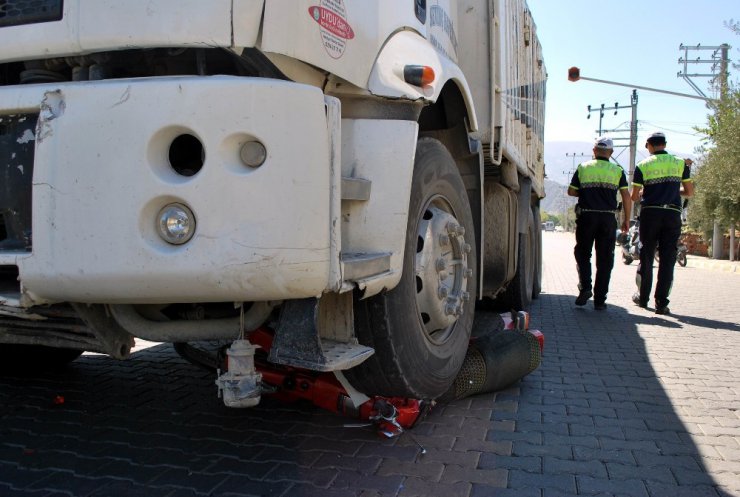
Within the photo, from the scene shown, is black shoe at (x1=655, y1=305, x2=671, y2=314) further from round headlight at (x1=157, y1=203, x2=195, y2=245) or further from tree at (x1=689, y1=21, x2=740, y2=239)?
tree at (x1=689, y1=21, x2=740, y2=239)

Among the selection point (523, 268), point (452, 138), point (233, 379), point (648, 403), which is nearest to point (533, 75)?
point (523, 268)

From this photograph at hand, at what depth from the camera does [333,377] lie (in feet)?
10.1

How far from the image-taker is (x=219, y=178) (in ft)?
6.09

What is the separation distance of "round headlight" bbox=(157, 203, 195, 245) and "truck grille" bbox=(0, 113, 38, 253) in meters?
0.46

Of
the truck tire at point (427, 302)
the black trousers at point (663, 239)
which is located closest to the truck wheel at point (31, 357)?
the truck tire at point (427, 302)

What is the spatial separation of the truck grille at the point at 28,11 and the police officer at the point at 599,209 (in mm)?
6311

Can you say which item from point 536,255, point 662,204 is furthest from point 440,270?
point 536,255

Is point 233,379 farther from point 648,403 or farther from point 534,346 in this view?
point 648,403

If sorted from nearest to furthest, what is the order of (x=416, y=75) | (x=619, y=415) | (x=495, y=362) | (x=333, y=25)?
(x=333, y=25), (x=416, y=75), (x=619, y=415), (x=495, y=362)

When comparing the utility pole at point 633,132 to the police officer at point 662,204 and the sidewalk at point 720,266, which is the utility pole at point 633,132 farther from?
the police officer at point 662,204

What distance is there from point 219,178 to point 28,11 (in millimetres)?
→ 939

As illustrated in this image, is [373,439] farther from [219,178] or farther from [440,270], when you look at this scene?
[219,178]

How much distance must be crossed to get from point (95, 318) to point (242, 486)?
2.80ft

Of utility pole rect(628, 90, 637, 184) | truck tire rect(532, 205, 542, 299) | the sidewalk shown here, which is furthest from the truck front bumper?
utility pole rect(628, 90, 637, 184)
